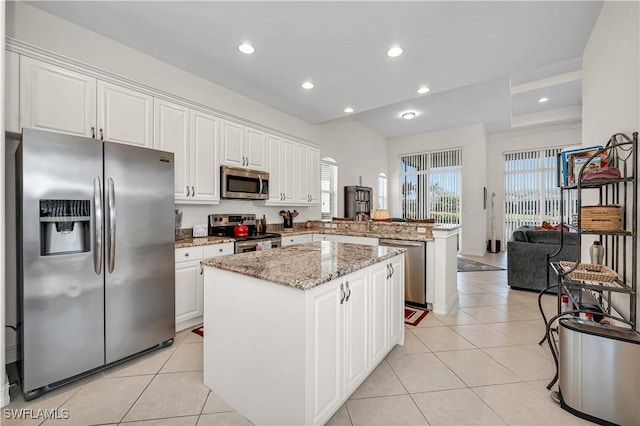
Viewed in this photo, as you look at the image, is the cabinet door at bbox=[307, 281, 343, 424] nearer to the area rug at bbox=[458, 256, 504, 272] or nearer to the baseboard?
the baseboard

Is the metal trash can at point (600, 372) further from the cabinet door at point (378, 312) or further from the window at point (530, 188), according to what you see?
the window at point (530, 188)

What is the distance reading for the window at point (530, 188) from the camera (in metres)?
7.30

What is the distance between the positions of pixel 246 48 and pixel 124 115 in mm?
1349

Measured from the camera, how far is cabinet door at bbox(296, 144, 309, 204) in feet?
15.4

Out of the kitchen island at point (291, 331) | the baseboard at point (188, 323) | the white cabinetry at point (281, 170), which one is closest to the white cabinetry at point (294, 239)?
the white cabinetry at point (281, 170)

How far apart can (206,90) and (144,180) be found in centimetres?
191

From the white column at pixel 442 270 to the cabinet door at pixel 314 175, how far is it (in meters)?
2.31

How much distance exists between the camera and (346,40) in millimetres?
2744

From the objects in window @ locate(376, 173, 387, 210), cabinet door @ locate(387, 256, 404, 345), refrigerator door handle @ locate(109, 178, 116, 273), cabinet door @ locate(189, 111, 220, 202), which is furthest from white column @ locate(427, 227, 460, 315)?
window @ locate(376, 173, 387, 210)

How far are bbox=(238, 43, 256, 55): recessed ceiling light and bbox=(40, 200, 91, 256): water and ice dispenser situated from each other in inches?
79.2

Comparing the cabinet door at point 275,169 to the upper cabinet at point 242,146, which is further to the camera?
the cabinet door at point 275,169

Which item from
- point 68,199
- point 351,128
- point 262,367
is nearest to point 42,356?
point 68,199

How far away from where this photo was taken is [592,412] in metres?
Answer: 1.59

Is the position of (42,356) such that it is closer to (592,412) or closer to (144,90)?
(144,90)
